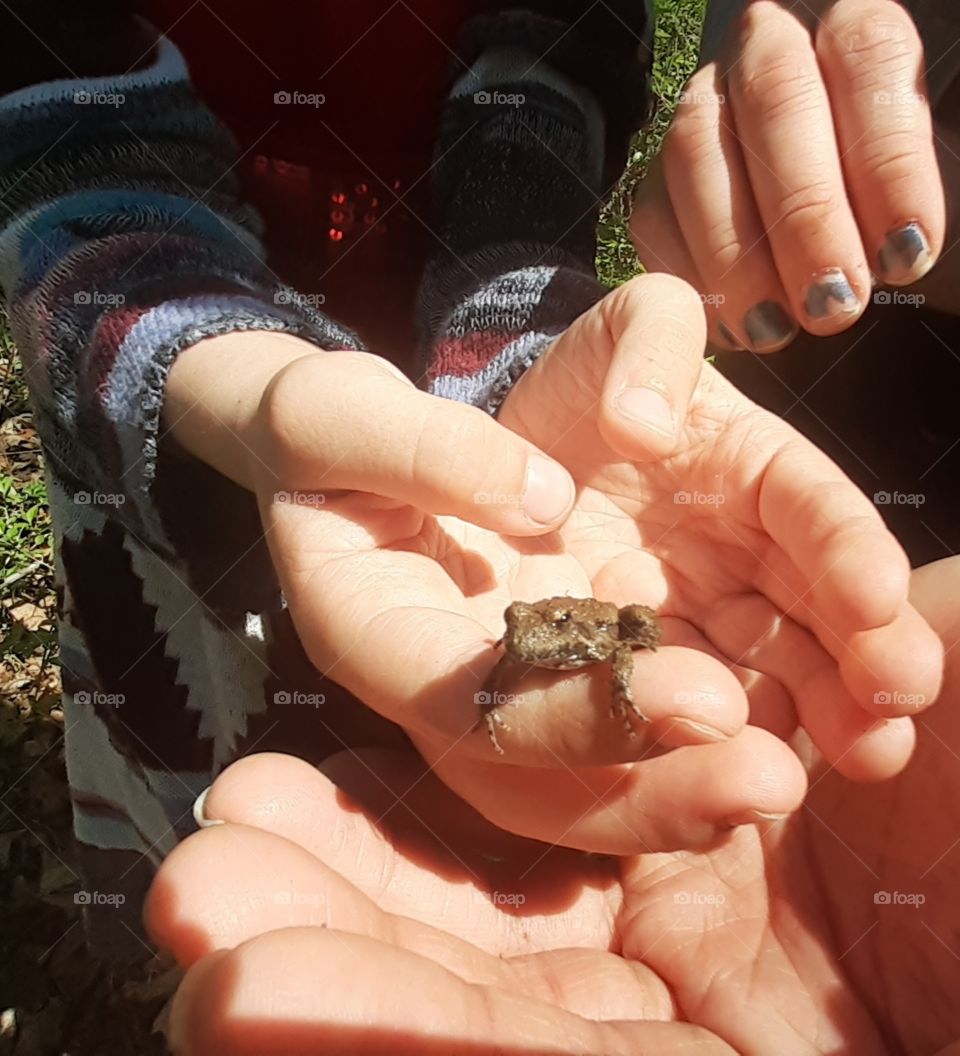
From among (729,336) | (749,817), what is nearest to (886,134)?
(729,336)

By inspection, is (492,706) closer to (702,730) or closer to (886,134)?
(702,730)

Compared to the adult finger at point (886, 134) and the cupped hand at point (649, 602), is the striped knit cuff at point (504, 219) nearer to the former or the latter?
the cupped hand at point (649, 602)

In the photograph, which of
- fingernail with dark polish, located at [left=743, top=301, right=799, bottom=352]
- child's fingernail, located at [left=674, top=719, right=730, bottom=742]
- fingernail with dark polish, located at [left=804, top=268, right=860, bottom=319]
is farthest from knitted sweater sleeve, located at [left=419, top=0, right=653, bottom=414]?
child's fingernail, located at [left=674, top=719, right=730, bottom=742]

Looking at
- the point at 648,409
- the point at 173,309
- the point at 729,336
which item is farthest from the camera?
the point at 729,336

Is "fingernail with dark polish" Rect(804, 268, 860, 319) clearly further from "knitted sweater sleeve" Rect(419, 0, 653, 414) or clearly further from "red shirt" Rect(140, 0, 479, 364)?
"red shirt" Rect(140, 0, 479, 364)

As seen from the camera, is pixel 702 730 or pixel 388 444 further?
pixel 388 444
